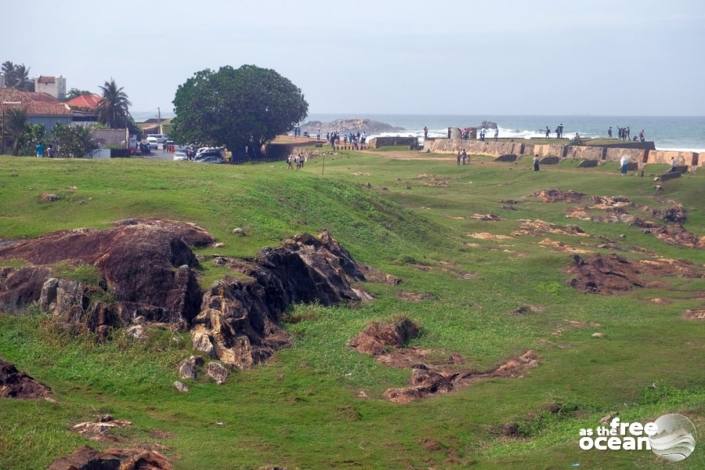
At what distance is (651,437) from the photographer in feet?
59.5

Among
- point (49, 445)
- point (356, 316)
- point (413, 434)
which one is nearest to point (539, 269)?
point (356, 316)

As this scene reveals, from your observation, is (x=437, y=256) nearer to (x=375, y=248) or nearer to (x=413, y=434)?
(x=375, y=248)

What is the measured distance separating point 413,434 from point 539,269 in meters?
20.0

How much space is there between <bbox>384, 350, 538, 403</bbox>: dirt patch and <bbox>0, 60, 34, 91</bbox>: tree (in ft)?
315

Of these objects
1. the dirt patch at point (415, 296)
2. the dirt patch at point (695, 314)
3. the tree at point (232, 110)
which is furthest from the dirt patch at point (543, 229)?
the tree at point (232, 110)

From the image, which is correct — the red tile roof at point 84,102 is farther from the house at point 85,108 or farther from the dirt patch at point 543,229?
the dirt patch at point 543,229

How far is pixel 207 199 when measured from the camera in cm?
3647

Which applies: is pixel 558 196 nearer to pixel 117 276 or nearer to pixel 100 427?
pixel 117 276

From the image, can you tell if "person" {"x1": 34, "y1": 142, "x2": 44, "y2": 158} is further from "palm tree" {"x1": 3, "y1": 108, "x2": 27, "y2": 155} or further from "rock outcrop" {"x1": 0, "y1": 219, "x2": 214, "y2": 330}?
"rock outcrop" {"x1": 0, "y1": 219, "x2": 214, "y2": 330}

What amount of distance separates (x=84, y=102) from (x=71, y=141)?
43.6 m

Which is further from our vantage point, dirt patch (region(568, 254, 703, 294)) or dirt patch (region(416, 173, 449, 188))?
dirt patch (region(416, 173, 449, 188))

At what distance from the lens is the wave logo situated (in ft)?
55.8

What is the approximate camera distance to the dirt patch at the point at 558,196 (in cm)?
5903

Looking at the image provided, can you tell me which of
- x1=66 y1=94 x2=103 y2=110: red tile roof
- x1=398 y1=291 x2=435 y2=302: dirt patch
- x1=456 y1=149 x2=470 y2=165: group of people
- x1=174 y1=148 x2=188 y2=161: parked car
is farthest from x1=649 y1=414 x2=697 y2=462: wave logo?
x1=66 y1=94 x2=103 y2=110: red tile roof
